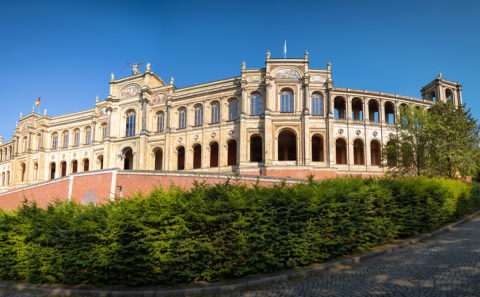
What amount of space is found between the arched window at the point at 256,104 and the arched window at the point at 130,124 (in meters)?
18.4

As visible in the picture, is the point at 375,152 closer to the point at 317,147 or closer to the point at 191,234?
the point at 317,147

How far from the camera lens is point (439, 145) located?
24875 mm

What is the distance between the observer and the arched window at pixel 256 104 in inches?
1257

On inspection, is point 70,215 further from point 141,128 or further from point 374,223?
point 141,128

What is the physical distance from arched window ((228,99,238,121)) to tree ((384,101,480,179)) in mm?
17465

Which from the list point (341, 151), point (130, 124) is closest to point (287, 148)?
point (341, 151)

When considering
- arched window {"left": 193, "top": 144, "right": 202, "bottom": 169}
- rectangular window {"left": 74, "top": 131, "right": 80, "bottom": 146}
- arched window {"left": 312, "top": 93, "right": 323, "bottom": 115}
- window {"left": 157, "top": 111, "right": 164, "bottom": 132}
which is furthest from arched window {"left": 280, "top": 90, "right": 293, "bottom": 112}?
→ rectangular window {"left": 74, "top": 131, "right": 80, "bottom": 146}

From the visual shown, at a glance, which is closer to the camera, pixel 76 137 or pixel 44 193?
pixel 44 193

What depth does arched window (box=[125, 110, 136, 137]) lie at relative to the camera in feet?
128

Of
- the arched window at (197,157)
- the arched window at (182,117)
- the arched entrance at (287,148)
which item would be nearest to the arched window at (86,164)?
the arched window at (182,117)

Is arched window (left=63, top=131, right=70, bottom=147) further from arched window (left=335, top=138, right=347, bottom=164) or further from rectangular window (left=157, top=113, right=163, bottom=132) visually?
arched window (left=335, top=138, right=347, bottom=164)

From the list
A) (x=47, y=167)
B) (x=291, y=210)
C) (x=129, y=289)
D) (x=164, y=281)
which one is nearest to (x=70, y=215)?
(x=129, y=289)

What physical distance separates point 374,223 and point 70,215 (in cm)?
1031

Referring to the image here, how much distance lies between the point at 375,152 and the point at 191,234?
34.1 metres
